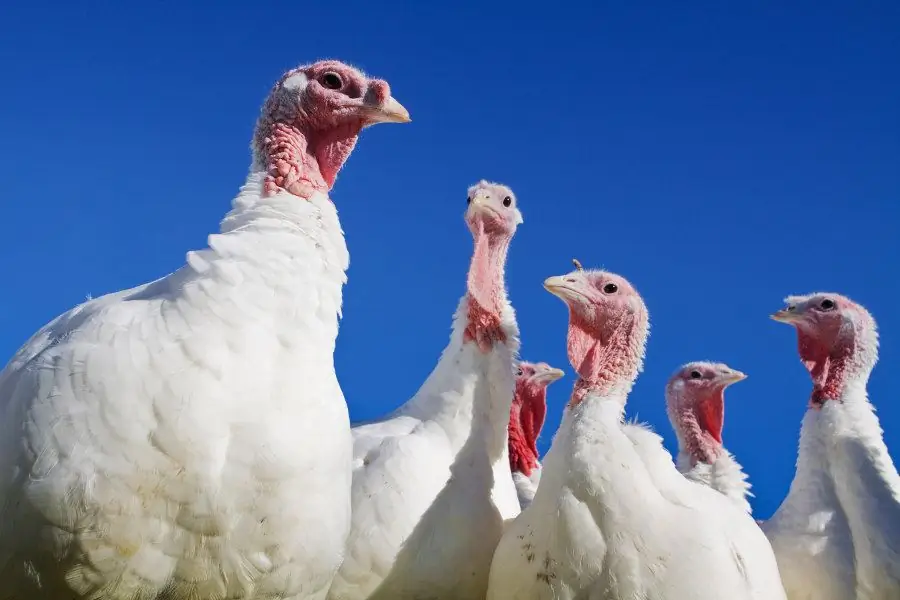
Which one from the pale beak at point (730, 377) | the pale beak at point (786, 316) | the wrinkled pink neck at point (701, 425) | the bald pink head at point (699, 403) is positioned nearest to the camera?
the pale beak at point (786, 316)

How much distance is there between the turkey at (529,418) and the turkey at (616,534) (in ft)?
9.28

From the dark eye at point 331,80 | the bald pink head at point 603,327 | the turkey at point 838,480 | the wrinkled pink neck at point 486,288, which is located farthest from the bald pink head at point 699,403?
the dark eye at point 331,80

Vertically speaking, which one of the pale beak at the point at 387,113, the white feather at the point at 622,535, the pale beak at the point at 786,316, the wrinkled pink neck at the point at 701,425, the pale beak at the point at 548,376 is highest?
the pale beak at the point at 387,113

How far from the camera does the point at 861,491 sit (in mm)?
5723

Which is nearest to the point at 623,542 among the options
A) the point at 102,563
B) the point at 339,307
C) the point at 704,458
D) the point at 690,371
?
the point at 339,307

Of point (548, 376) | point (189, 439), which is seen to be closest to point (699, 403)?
point (548, 376)

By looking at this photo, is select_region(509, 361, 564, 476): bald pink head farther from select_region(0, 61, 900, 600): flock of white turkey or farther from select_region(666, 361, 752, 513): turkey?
select_region(0, 61, 900, 600): flock of white turkey

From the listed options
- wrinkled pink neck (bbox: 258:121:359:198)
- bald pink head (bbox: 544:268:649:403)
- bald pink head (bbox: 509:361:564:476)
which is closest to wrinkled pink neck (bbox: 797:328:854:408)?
bald pink head (bbox: 544:268:649:403)

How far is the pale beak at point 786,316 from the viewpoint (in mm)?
7223

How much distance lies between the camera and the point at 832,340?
6.92m

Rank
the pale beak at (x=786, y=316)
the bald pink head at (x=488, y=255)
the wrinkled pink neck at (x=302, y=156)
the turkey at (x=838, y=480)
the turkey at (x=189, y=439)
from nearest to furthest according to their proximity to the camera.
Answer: the turkey at (x=189, y=439) < the wrinkled pink neck at (x=302, y=156) < the turkey at (x=838, y=480) < the bald pink head at (x=488, y=255) < the pale beak at (x=786, y=316)

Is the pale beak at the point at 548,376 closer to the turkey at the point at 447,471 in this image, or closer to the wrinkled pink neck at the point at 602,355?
the turkey at the point at 447,471

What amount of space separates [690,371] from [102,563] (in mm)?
6629

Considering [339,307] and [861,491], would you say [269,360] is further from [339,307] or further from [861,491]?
[861,491]
